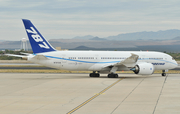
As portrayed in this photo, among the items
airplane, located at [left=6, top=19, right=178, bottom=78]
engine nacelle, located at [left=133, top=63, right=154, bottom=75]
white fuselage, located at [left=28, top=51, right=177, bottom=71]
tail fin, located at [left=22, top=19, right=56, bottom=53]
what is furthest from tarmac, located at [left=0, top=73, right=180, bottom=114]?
tail fin, located at [left=22, top=19, right=56, bottom=53]

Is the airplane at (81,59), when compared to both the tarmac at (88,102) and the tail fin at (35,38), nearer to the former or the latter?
the tail fin at (35,38)

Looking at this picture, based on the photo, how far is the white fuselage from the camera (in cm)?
3538

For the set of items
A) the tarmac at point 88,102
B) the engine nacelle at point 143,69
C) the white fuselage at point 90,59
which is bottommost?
the tarmac at point 88,102

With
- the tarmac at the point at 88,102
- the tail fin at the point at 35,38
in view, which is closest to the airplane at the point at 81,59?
the tail fin at the point at 35,38

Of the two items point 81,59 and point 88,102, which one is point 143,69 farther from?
point 88,102

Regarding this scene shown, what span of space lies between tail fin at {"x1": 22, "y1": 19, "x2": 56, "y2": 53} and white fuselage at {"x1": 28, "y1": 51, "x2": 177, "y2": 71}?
0.98 m

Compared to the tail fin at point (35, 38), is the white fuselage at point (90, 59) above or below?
below

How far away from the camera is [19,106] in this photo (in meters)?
17.1

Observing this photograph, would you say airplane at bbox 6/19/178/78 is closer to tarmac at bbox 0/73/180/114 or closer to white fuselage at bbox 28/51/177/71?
white fuselage at bbox 28/51/177/71

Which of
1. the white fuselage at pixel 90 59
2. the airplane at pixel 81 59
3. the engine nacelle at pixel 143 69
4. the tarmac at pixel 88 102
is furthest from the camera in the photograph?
the white fuselage at pixel 90 59

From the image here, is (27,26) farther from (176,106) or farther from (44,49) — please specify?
(176,106)

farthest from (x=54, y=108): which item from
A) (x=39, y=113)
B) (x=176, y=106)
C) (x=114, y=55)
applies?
(x=114, y=55)

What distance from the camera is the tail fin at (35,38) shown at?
1374 inches

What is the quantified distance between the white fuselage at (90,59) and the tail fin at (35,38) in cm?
98
